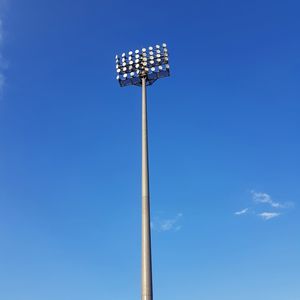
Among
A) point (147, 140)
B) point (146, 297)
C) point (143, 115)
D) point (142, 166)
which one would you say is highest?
point (143, 115)

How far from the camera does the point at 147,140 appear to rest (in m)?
21.9

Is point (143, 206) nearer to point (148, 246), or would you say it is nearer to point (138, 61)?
point (148, 246)

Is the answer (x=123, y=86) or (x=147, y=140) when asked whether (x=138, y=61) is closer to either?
(x=123, y=86)

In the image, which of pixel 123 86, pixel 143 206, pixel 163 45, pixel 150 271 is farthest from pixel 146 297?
pixel 163 45

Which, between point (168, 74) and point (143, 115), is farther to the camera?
point (168, 74)

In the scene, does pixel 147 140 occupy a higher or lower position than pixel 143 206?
higher

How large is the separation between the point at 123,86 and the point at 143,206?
8.89 meters

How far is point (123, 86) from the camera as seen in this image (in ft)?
84.2

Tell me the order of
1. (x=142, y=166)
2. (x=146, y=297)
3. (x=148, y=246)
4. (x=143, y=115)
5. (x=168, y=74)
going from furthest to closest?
(x=168, y=74) < (x=143, y=115) < (x=142, y=166) < (x=148, y=246) < (x=146, y=297)

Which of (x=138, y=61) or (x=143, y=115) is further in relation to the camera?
(x=138, y=61)

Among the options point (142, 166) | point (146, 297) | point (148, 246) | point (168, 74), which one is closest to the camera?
point (146, 297)

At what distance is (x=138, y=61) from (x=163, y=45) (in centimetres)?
219

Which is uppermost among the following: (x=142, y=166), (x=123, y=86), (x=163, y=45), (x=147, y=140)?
(x=163, y=45)

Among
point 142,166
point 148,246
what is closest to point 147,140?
point 142,166
